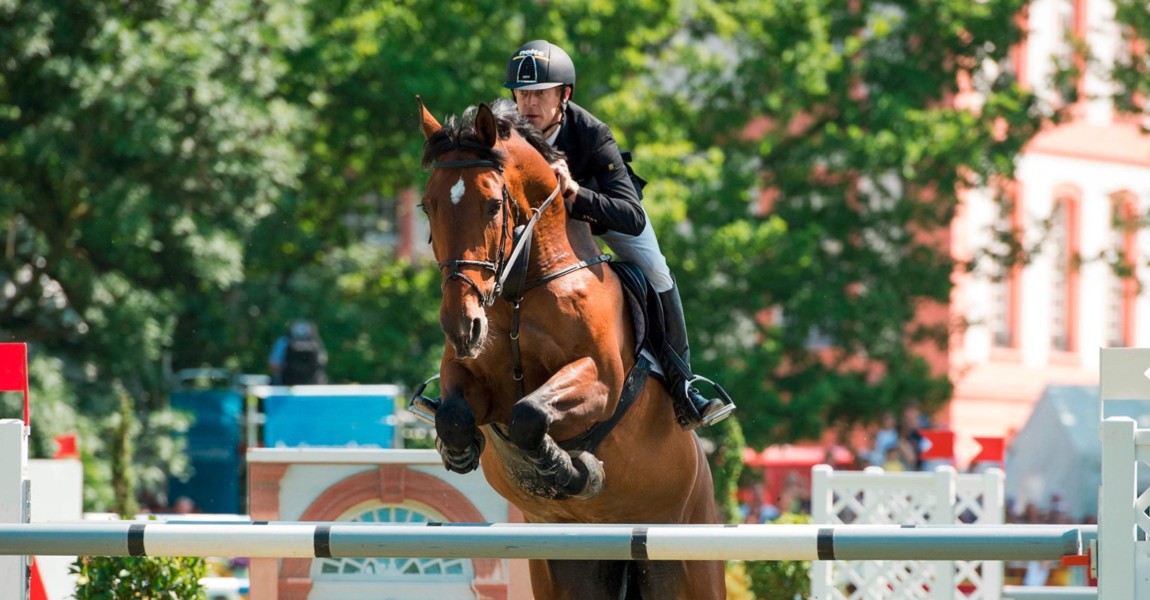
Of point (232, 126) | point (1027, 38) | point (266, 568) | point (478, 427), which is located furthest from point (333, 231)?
point (478, 427)

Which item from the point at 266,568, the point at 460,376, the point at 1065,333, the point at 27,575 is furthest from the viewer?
the point at 1065,333

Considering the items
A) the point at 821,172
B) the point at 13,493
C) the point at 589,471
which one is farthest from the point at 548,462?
the point at 821,172

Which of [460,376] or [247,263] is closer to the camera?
A: [460,376]

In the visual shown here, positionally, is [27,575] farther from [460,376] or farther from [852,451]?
[852,451]

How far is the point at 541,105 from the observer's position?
613 cm

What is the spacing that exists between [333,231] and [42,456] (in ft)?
24.7

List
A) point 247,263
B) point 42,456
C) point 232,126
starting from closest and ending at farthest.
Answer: point 42,456 < point 232,126 < point 247,263

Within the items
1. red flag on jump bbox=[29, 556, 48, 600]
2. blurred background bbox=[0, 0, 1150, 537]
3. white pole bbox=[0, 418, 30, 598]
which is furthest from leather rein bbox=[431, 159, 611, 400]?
blurred background bbox=[0, 0, 1150, 537]

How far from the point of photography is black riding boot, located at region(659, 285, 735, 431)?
6.27 meters

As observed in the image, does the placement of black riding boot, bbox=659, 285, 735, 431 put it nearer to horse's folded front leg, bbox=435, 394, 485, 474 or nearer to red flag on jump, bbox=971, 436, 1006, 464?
horse's folded front leg, bbox=435, 394, 485, 474

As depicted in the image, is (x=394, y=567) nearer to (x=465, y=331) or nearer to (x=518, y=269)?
(x=518, y=269)

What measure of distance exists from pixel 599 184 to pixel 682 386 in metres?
0.86

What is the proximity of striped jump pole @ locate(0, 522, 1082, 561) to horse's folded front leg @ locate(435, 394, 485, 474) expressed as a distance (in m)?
0.35

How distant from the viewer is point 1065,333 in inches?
1400
